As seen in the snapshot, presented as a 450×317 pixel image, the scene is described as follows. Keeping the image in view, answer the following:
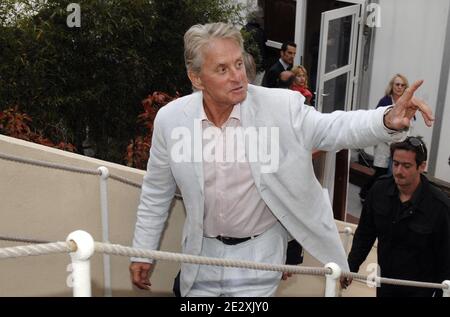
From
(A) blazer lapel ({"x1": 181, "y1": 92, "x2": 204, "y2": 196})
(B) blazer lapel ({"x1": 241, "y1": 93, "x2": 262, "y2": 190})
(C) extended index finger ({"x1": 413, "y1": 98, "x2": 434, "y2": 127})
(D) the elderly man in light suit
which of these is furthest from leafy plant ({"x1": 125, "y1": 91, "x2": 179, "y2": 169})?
(C) extended index finger ({"x1": 413, "y1": 98, "x2": 434, "y2": 127})

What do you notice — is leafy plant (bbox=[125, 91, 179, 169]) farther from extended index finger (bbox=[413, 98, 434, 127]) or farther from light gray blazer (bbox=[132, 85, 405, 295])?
extended index finger (bbox=[413, 98, 434, 127])

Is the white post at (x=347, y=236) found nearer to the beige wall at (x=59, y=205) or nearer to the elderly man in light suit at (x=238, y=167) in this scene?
the beige wall at (x=59, y=205)

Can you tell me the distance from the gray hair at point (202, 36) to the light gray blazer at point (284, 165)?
0.17 m

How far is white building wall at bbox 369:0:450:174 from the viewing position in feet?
21.4

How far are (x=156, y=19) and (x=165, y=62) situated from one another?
1.18ft

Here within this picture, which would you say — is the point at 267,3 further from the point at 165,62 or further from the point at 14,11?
the point at 14,11

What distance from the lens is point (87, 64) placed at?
Result: 4.92 metres

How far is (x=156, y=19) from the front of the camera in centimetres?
514

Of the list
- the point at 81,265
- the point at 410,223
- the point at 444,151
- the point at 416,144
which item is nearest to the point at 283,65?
the point at 444,151

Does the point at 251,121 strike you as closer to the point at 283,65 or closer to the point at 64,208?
the point at 64,208

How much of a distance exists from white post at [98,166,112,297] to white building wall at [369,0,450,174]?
4.42m
